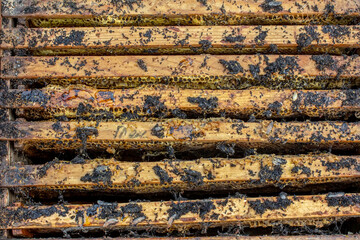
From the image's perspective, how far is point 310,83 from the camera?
8.19 ft

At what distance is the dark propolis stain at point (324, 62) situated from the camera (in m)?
2.40

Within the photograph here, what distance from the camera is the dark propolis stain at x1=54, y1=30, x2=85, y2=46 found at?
240 centimetres

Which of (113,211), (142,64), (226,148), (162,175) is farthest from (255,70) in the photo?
(113,211)

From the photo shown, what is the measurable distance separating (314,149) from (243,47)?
3.47 feet

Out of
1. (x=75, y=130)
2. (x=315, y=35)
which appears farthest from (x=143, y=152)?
(x=315, y=35)

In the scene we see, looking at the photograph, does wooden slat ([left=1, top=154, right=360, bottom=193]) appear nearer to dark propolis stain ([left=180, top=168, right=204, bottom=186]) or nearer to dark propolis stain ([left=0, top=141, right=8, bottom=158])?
dark propolis stain ([left=180, top=168, right=204, bottom=186])

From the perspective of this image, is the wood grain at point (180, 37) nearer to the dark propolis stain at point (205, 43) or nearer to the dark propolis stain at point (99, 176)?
the dark propolis stain at point (205, 43)

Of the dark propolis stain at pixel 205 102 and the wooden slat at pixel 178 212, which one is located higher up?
the dark propolis stain at pixel 205 102

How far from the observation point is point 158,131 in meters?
2.30

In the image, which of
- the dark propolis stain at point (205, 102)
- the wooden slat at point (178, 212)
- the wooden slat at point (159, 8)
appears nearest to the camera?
the wooden slat at point (178, 212)

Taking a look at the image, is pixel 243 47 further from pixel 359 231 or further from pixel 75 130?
pixel 359 231

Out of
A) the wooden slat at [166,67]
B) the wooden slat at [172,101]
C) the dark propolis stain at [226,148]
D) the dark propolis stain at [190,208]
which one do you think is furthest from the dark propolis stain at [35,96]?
the dark propolis stain at [226,148]

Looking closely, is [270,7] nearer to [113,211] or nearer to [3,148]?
[113,211]

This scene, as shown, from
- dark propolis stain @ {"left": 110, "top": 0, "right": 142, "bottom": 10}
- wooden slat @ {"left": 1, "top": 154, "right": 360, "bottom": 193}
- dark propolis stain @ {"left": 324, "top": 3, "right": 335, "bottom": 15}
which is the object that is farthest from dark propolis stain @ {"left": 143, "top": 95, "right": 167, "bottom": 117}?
dark propolis stain @ {"left": 324, "top": 3, "right": 335, "bottom": 15}
